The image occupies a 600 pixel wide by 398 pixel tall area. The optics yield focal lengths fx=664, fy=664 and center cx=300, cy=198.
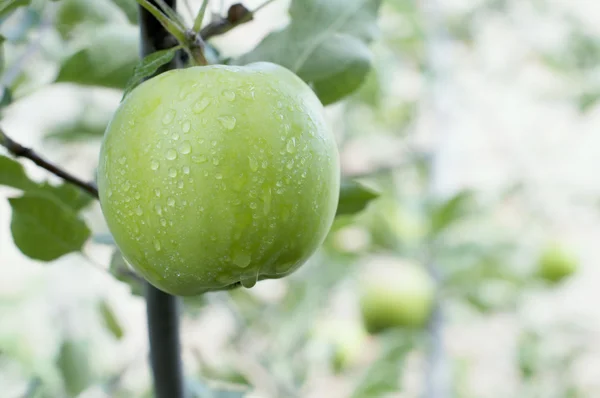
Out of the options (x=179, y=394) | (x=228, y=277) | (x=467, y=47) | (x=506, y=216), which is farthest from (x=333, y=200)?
(x=506, y=216)

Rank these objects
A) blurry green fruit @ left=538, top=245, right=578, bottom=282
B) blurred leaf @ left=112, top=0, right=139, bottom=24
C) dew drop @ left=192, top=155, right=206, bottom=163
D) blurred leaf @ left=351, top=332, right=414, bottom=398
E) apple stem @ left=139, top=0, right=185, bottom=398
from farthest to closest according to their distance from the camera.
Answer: blurry green fruit @ left=538, top=245, right=578, bottom=282 < blurred leaf @ left=351, top=332, right=414, bottom=398 < blurred leaf @ left=112, top=0, right=139, bottom=24 < apple stem @ left=139, top=0, right=185, bottom=398 < dew drop @ left=192, top=155, right=206, bottom=163

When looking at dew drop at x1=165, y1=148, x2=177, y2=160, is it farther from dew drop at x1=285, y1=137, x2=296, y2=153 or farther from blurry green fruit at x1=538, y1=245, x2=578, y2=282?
blurry green fruit at x1=538, y1=245, x2=578, y2=282

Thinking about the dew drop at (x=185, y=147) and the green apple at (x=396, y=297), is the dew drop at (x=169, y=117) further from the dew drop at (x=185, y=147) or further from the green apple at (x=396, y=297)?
the green apple at (x=396, y=297)

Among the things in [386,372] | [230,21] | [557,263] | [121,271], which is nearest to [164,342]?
[121,271]

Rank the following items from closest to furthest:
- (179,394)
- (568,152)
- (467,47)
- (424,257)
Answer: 1. (179,394)
2. (424,257)
3. (568,152)
4. (467,47)

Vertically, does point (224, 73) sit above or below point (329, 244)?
above

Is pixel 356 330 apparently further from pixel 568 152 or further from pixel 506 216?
pixel 506 216

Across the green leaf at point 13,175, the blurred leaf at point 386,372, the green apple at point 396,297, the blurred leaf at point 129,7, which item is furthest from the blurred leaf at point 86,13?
the green apple at point 396,297

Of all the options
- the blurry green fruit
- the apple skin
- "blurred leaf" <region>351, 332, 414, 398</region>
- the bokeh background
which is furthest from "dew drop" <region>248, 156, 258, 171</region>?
the blurry green fruit
